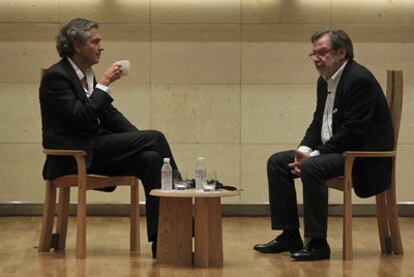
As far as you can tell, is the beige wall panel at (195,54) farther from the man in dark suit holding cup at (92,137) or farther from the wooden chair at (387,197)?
the wooden chair at (387,197)

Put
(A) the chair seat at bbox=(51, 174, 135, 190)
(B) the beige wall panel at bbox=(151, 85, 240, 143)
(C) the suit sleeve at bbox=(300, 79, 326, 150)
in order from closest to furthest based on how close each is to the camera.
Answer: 1. (A) the chair seat at bbox=(51, 174, 135, 190)
2. (C) the suit sleeve at bbox=(300, 79, 326, 150)
3. (B) the beige wall panel at bbox=(151, 85, 240, 143)

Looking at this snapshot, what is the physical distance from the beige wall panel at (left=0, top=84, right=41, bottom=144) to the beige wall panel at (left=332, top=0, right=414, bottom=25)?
2.62 metres

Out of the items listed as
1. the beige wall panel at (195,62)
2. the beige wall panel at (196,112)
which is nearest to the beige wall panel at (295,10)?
the beige wall panel at (195,62)

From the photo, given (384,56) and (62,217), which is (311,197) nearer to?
(62,217)

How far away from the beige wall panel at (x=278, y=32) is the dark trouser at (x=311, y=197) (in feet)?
7.84

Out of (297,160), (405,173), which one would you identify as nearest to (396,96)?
(297,160)

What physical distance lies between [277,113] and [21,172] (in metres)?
2.23

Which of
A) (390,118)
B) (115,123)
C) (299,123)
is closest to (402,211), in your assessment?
(299,123)

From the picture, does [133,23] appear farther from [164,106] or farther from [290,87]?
[290,87]

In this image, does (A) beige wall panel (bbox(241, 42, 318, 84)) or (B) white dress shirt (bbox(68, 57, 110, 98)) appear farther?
(A) beige wall panel (bbox(241, 42, 318, 84))

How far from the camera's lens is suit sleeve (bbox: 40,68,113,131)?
17.1 ft

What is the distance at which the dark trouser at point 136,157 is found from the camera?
203 inches

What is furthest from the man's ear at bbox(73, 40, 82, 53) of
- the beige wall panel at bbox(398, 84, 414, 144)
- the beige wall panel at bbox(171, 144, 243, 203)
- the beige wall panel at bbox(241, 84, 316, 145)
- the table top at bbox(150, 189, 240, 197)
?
the beige wall panel at bbox(398, 84, 414, 144)

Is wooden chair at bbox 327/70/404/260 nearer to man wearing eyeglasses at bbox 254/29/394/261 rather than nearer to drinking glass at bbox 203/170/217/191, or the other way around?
man wearing eyeglasses at bbox 254/29/394/261
